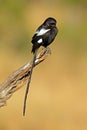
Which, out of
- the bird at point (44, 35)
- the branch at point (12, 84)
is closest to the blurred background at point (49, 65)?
the bird at point (44, 35)

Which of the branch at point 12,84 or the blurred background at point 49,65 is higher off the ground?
the blurred background at point 49,65

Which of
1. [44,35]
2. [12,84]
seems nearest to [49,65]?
[44,35]

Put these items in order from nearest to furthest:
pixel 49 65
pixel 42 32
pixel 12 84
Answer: pixel 12 84 < pixel 42 32 < pixel 49 65

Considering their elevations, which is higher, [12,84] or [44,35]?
Result: [44,35]

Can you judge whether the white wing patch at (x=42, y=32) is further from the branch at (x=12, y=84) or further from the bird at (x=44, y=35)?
the branch at (x=12, y=84)

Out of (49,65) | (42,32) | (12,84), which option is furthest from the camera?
(49,65)

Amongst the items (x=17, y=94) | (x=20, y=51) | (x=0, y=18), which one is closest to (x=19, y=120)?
(x=17, y=94)

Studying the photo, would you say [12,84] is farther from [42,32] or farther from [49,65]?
[49,65]

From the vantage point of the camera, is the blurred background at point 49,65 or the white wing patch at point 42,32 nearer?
the white wing patch at point 42,32
